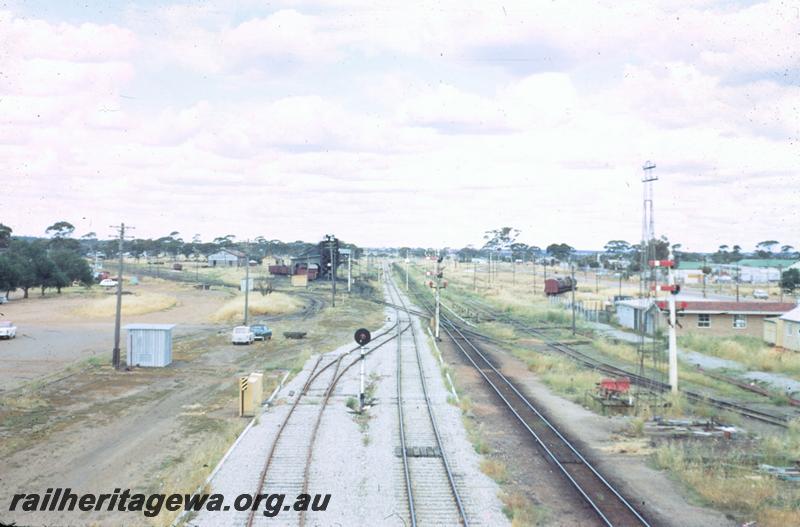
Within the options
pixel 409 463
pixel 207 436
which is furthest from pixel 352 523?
pixel 207 436

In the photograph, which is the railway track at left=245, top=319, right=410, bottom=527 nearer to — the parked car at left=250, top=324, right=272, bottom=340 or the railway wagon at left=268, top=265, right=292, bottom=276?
the parked car at left=250, top=324, right=272, bottom=340

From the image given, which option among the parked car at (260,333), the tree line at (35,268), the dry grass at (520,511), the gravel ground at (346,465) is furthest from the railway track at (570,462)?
the tree line at (35,268)

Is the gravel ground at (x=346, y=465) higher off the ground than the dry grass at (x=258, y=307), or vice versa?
the dry grass at (x=258, y=307)

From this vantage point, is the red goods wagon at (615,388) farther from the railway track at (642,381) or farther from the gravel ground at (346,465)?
the gravel ground at (346,465)

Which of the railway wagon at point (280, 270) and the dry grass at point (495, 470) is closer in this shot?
the dry grass at point (495, 470)

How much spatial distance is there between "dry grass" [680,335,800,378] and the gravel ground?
2279 centimetres

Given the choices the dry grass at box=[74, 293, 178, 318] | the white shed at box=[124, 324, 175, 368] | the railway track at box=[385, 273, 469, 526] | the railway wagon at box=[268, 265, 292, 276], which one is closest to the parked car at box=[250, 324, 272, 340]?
the white shed at box=[124, 324, 175, 368]

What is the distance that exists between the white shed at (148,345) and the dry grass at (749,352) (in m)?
35.7

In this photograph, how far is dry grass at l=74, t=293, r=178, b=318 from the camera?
7096 centimetres

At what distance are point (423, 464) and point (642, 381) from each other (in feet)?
62.4

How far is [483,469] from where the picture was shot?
18.6 m

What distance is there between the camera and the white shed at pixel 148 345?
3984 centimetres

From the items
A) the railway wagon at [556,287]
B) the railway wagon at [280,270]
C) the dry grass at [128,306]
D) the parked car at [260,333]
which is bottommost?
the parked car at [260,333]

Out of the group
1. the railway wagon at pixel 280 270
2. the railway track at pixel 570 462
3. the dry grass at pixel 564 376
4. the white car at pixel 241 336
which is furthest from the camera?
the railway wagon at pixel 280 270
